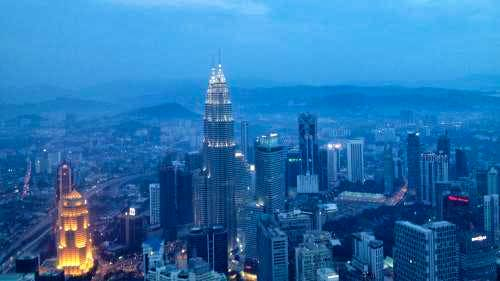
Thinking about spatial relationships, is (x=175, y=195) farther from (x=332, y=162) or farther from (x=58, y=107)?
(x=332, y=162)

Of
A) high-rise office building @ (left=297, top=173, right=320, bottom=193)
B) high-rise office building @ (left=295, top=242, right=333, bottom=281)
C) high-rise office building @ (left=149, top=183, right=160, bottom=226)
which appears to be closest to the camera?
high-rise office building @ (left=295, top=242, right=333, bottom=281)

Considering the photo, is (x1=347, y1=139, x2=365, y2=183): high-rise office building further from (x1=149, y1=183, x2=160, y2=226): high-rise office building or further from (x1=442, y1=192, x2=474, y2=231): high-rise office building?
(x1=149, y1=183, x2=160, y2=226): high-rise office building

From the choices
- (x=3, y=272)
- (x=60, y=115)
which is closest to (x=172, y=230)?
(x=60, y=115)

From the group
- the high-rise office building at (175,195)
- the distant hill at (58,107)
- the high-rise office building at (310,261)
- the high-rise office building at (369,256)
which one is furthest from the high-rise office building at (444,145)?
the distant hill at (58,107)

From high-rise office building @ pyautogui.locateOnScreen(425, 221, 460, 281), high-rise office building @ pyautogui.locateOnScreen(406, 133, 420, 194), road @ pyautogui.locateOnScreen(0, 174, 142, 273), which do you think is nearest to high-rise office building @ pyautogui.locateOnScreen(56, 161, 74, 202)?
road @ pyautogui.locateOnScreen(0, 174, 142, 273)

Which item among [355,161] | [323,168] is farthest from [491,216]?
[323,168]

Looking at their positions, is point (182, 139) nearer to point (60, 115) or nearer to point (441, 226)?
point (60, 115)

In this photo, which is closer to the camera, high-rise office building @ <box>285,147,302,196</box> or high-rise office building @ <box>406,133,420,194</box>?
high-rise office building @ <box>285,147,302,196</box>
